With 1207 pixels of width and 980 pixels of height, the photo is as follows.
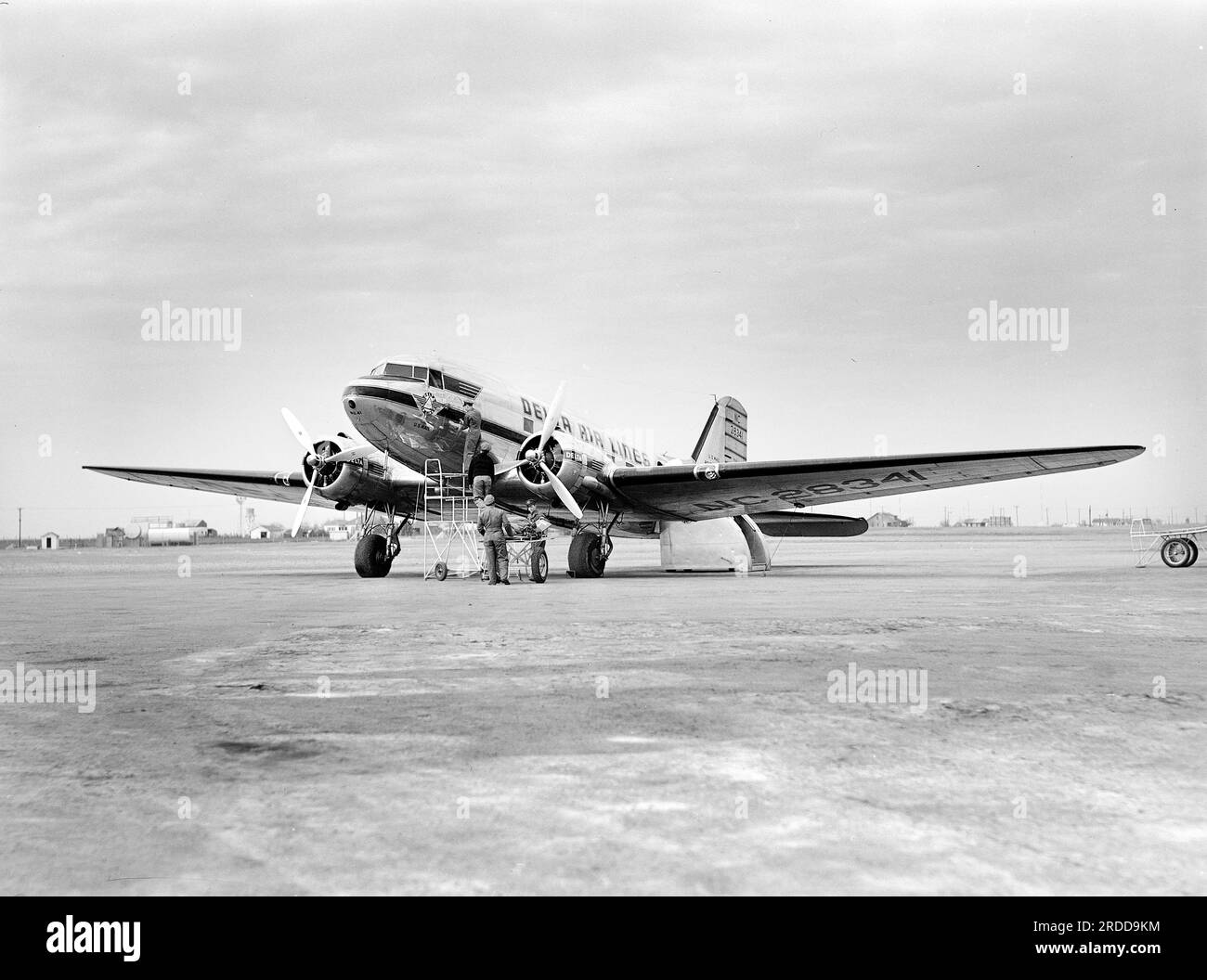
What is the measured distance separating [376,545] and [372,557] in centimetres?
35

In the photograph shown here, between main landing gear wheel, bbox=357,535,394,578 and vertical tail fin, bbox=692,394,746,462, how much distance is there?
14.0 metres

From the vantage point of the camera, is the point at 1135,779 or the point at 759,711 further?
the point at 759,711

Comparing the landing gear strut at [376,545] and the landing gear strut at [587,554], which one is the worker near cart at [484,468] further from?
the landing gear strut at [376,545]

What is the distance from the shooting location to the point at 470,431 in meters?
24.0

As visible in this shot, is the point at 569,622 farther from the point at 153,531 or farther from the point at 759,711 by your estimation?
the point at 153,531

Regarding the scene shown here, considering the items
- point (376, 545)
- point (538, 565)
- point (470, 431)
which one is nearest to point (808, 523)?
point (538, 565)

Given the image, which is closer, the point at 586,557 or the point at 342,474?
the point at 586,557

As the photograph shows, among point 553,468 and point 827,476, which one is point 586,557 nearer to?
point 553,468

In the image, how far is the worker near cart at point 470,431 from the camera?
24.0 meters

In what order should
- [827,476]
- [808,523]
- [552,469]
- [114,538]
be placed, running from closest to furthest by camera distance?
[552,469], [827,476], [808,523], [114,538]
